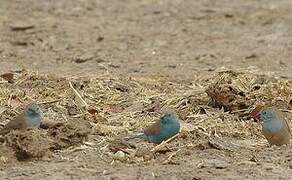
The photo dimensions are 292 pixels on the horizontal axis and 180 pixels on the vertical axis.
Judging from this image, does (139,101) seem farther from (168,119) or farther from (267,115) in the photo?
(267,115)

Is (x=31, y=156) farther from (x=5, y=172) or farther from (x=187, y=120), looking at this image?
(x=187, y=120)

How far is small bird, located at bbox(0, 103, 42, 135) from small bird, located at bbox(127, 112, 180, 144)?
30.9 inches

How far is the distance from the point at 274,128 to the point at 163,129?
2.54 feet

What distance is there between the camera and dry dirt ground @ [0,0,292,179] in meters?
6.93

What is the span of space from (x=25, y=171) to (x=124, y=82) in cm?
308

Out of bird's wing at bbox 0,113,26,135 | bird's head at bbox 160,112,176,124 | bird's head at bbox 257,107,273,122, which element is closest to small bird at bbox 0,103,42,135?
bird's wing at bbox 0,113,26,135

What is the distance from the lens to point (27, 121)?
7426 millimetres

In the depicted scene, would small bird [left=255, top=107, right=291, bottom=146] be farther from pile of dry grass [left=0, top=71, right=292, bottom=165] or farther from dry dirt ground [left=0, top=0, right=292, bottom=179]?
pile of dry grass [left=0, top=71, right=292, bottom=165]

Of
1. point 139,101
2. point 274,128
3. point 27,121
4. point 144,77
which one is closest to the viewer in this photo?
point 274,128

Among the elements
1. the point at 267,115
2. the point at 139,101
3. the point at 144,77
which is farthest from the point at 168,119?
the point at 144,77

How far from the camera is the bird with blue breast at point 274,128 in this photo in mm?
7340

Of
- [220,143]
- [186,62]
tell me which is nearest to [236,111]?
[220,143]

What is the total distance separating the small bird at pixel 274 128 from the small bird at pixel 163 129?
0.62 metres

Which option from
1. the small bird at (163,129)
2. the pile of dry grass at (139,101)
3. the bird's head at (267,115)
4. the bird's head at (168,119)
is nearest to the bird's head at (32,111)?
the pile of dry grass at (139,101)
